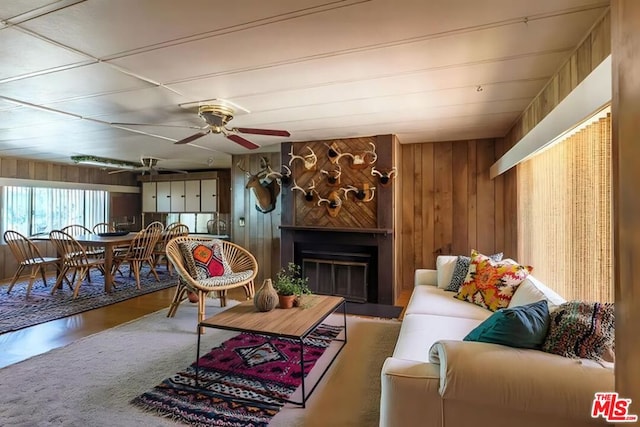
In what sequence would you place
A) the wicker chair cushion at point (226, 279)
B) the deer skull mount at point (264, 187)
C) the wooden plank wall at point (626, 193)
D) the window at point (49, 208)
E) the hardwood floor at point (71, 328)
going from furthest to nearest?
1. the window at point (49, 208)
2. the deer skull mount at point (264, 187)
3. the wicker chair cushion at point (226, 279)
4. the hardwood floor at point (71, 328)
5. the wooden plank wall at point (626, 193)

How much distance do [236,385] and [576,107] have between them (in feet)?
8.49

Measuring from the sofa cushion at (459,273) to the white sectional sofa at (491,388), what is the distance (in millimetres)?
1827

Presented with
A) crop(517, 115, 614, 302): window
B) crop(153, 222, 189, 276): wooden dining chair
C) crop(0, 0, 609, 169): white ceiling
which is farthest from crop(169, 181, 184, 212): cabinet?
crop(517, 115, 614, 302): window

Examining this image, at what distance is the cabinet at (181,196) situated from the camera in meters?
7.64

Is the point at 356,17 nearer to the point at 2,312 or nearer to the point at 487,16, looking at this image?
the point at 487,16

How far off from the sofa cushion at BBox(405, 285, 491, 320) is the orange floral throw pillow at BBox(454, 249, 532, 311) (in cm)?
8

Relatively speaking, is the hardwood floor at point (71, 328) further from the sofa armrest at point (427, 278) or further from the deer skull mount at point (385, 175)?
the deer skull mount at point (385, 175)

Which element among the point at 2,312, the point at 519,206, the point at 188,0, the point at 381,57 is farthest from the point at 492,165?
the point at 2,312

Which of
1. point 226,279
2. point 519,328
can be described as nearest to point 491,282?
point 519,328

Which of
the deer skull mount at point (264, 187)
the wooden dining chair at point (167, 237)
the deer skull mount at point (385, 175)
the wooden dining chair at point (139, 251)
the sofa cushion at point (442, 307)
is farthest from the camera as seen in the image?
the wooden dining chair at point (167, 237)

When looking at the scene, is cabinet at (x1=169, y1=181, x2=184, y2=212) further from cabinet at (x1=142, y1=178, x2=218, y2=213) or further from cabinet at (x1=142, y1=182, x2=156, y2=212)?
cabinet at (x1=142, y1=182, x2=156, y2=212)

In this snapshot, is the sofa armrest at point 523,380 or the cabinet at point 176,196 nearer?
the sofa armrest at point 523,380

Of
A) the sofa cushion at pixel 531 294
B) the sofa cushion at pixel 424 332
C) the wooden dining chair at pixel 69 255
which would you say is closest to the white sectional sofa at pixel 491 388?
the sofa cushion at pixel 424 332

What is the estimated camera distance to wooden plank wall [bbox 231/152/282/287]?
5.41m
